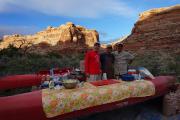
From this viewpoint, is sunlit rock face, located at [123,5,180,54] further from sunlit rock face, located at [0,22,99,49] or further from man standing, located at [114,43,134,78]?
man standing, located at [114,43,134,78]

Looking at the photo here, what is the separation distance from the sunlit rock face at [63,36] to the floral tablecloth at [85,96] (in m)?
37.4

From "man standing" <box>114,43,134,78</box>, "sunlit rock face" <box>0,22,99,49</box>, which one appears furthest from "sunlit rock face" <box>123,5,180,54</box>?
"man standing" <box>114,43,134,78</box>

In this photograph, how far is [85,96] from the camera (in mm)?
4348

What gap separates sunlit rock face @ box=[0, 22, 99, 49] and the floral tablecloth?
37417mm

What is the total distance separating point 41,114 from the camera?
4.02 metres

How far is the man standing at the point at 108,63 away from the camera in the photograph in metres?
6.19

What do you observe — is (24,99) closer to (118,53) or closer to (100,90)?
(100,90)

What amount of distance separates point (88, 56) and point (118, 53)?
2.96 feet

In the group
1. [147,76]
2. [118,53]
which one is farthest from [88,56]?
[147,76]

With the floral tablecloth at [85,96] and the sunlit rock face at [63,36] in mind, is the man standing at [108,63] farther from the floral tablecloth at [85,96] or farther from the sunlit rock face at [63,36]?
the sunlit rock face at [63,36]

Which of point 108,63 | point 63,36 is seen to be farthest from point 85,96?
point 63,36

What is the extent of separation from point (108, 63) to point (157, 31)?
98.0 ft

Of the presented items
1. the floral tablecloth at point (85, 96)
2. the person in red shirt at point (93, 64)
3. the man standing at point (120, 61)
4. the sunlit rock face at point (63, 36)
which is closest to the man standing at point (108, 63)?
the man standing at point (120, 61)

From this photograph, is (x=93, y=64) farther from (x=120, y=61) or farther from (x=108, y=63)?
(x=120, y=61)
